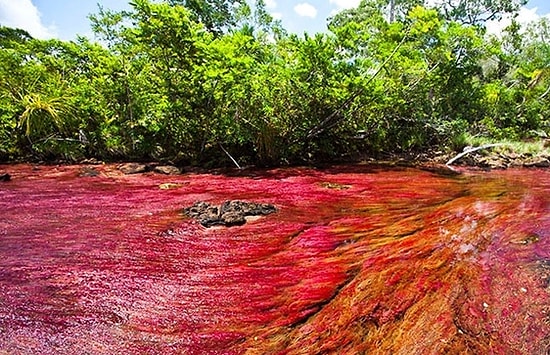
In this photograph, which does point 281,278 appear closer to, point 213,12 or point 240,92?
point 240,92

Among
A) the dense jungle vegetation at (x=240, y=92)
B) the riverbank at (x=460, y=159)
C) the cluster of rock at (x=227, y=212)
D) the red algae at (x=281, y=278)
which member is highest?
the dense jungle vegetation at (x=240, y=92)

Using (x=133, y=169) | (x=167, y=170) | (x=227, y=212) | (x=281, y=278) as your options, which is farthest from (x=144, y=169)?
(x=281, y=278)

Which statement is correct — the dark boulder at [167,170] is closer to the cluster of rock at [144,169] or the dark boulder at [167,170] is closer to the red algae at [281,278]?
the cluster of rock at [144,169]

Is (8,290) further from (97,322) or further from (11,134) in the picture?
(11,134)

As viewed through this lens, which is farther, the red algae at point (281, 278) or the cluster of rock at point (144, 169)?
the cluster of rock at point (144, 169)

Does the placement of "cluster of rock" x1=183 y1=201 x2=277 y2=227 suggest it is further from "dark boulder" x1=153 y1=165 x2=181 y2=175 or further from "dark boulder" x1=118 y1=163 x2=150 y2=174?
"dark boulder" x1=118 y1=163 x2=150 y2=174

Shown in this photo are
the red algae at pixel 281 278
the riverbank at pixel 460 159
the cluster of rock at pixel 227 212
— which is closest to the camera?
the red algae at pixel 281 278

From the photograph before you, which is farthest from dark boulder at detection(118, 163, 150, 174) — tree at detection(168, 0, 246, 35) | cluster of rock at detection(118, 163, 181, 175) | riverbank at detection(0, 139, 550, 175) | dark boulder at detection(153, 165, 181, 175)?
tree at detection(168, 0, 246, 35)

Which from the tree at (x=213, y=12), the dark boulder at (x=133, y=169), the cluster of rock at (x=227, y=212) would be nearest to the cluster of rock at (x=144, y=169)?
the dark boulder at (x=133, y=169)
